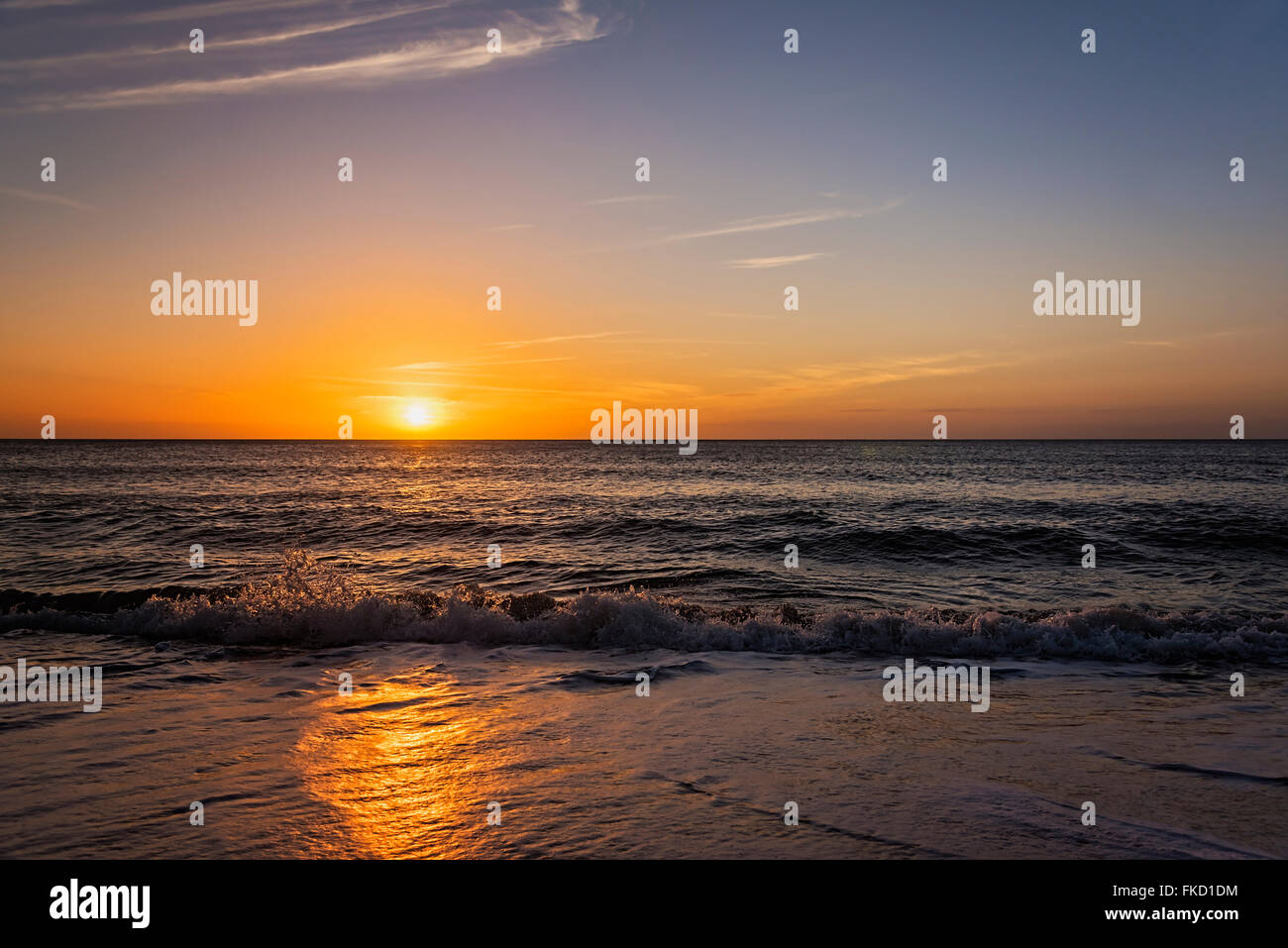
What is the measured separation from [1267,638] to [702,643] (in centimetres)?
851

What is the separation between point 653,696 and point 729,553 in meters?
13.3

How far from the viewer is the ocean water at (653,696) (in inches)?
206

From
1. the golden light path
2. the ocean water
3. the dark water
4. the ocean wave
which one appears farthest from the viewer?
the dark water

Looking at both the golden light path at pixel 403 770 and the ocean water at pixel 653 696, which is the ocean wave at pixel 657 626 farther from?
the golden light path at pixel 403 770

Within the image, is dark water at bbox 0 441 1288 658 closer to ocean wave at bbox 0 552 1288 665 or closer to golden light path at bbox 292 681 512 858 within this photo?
ocean wave at bbox 0 552 1288 665

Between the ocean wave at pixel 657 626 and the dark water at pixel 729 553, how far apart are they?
0.07 metres

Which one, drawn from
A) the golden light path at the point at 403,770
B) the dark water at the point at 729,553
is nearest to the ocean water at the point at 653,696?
the golden light path at the point at 403,770

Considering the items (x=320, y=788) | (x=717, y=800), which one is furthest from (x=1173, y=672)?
(x=320, y=788)

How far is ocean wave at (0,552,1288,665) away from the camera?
11.2m

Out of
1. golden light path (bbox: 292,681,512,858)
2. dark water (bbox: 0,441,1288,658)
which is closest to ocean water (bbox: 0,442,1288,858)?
golden light path (bbox: 292,681,512,858)

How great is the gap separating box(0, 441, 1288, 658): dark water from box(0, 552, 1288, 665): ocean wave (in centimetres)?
7

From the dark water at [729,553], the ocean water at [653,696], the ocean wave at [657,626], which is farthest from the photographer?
the dark water at [729,553]
